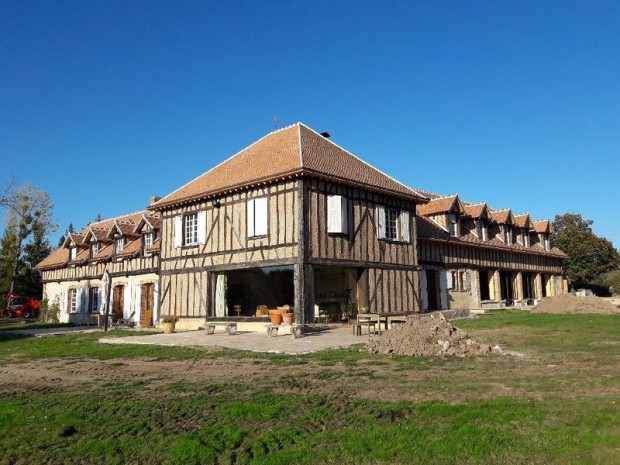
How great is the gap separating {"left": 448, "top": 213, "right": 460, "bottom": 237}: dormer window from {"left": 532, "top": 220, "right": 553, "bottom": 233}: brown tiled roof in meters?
10.8

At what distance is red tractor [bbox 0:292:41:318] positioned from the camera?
131 feet

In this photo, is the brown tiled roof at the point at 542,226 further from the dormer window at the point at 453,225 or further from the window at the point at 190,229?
the window at the point at 190,229

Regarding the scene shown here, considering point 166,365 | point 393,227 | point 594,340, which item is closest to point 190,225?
point 393,227

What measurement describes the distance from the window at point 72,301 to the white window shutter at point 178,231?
43.0 ft

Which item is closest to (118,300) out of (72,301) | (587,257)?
(72,301)

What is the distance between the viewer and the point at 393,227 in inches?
824

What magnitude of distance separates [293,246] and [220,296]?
16.0 feet

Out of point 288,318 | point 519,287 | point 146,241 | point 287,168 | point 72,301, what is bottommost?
point 288,318

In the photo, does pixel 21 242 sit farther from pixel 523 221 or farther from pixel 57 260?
pixel 523 221

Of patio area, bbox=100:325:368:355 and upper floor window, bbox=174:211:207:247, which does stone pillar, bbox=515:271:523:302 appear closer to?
patio area, bbox=100:325:368:355

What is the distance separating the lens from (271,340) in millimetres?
14719

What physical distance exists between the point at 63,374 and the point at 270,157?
1204 centimetres

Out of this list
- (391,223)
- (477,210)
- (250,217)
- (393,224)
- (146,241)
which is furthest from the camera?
(477,210)

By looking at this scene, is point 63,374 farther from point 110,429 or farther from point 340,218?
point 340,218
